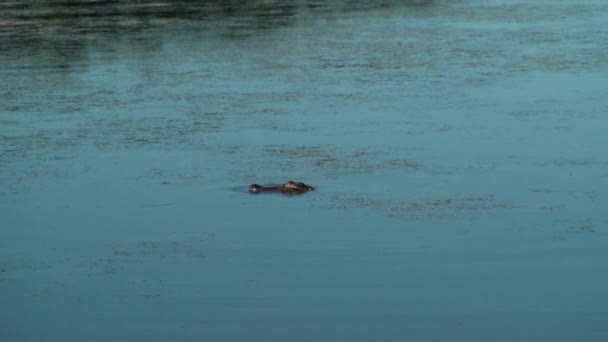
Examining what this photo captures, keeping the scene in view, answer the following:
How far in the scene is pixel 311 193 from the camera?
877 centimetres

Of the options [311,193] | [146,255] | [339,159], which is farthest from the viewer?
[339,159]

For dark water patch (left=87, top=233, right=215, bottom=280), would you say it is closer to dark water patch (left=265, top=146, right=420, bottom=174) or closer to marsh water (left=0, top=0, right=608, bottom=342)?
marsh water (left=0, top=0, right=608, bottom=342)

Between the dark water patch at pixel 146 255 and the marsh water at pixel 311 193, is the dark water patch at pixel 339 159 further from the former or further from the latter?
the dark water patch at pixel 146 255

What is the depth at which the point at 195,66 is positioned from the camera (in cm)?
1375

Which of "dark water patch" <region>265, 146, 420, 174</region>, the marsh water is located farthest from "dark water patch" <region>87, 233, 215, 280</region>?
"dark water patch" <region>265, 146, 420, 174</region>

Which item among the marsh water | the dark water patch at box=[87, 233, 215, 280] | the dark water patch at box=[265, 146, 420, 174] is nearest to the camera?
the marsh water

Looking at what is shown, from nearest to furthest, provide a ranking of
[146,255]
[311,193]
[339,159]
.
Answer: [146,255], [311,193], [339,159]

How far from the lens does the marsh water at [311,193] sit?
262 inches

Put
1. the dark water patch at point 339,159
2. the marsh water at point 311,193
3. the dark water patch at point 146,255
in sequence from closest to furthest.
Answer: the marsh water at point 311,193 < the dark water patch at point 146,255 < the dark water patch at point 339,159

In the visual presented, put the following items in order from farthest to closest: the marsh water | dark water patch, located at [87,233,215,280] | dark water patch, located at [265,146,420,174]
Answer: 1. dark water patch, located at [265,146,420,174]
2. dark water patch, located at [87,233,215,280]
3. the marsh water

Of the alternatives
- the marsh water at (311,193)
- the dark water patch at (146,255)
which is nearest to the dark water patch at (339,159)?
the marsh water at (311,193)

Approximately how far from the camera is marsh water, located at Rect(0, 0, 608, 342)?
6.65 metres

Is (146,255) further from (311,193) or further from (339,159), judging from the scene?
(339,159)

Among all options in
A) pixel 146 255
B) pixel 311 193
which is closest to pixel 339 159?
pixel 311 193
